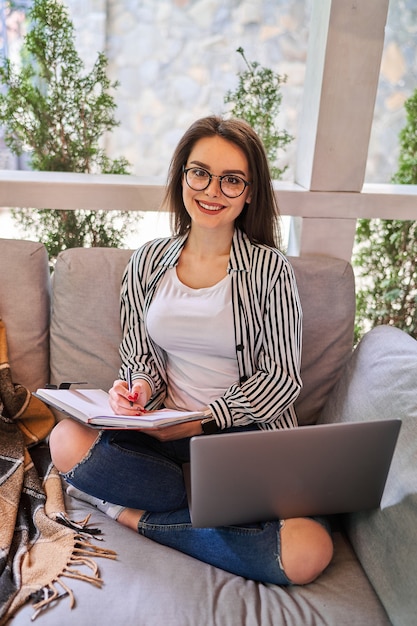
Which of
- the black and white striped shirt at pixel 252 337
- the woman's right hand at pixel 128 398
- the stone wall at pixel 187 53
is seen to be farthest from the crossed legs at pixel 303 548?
the stone wall at pixel 187 53

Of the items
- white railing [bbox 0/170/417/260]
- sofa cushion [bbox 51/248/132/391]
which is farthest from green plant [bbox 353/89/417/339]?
sofa cushion [bbox 51/248/132/391]

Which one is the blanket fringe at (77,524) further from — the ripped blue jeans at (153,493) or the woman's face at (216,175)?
the woman's face at (216,175)

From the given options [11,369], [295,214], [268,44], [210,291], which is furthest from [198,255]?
[268,44]

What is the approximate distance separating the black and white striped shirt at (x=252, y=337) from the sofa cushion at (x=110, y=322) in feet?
0.33

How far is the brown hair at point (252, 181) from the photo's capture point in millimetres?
1534

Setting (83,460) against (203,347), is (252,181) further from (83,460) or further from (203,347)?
(83,460)

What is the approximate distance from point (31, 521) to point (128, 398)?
36cm

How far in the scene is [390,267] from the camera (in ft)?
7.27

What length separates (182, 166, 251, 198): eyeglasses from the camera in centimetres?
152

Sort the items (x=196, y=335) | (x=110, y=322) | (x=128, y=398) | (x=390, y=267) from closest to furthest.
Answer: (x=128, y=398)
(x=196, y=335)
(x=110, y=322)
(x=390, y=267)

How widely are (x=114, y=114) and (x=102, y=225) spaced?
43 centimetres

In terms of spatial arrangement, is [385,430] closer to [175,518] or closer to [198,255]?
[175,518]

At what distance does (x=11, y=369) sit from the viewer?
176cm

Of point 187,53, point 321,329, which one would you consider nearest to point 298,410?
point 321,329
